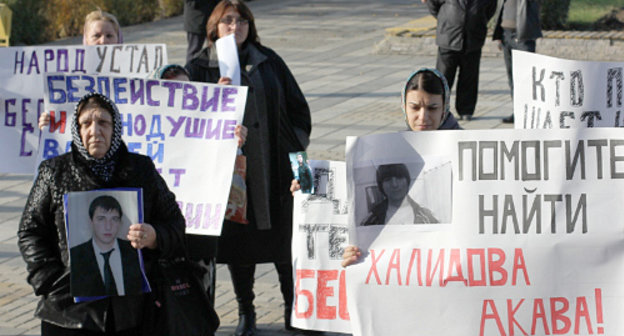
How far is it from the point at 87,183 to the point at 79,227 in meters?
0.18

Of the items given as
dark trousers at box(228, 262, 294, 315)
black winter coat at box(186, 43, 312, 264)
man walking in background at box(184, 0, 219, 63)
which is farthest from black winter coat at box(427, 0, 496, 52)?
dark trousers at box(228, 262, 294, 315)

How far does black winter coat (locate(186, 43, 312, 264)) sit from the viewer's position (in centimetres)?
567

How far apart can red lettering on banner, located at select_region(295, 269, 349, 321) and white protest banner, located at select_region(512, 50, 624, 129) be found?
1391 mm

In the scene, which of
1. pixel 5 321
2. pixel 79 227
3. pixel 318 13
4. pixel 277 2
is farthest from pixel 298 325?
pixel 277 2

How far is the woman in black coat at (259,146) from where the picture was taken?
565 centimetres

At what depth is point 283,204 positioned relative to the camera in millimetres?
5859

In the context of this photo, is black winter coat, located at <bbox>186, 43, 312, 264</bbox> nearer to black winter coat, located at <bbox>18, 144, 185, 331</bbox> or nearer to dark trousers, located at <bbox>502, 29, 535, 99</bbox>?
black winter coat, located at <bbox>18, 144, 185, 331</bbox>

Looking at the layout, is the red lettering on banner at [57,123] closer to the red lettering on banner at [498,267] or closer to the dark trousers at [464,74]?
the red lettering on banner at [498,267]

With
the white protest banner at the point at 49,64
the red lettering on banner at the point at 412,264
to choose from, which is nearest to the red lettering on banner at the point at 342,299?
the red lettering on banner at the point at 412,264

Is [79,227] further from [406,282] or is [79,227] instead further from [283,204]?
[283,204]

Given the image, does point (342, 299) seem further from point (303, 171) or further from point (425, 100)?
point (425, 100)

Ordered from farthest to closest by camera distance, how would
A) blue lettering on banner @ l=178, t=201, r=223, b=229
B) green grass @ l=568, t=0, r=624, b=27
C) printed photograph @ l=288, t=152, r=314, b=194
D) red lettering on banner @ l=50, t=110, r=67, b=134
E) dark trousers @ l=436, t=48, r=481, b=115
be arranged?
green grass @ l=568, t=0, r=624, b=27, dark trousers @ l=436, t=48, r=481, b=115, red lettering on banner @ l=50, t=110, r=67, b=134, blue lettering on banner @ l=178, t=201, r=223, b=229, printed photograph @ l=288, t=152, r=314, b=194

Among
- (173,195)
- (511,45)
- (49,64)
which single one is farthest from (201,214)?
(511,45)

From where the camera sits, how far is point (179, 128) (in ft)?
17.9
